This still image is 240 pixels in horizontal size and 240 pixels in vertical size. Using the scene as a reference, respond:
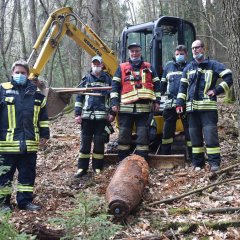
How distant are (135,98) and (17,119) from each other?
2.35 m

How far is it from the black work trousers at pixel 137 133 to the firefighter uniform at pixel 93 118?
0.36 m

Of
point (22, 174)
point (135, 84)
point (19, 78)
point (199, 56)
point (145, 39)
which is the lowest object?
point (22, 174)

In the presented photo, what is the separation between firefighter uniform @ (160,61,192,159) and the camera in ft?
26.0

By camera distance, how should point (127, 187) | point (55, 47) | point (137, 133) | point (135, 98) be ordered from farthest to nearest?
point (55, 47) < point (137, 133) < point (135, 98) < point (127, 187)

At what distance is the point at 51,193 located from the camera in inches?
257

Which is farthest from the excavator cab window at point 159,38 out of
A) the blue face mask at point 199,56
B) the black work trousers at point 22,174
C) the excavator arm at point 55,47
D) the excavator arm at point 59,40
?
the black work trousers at point 22,174

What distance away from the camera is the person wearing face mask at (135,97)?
7.32m

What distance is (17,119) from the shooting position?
5.78 meters

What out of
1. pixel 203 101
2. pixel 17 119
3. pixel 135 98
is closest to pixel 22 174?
pixel 17 119

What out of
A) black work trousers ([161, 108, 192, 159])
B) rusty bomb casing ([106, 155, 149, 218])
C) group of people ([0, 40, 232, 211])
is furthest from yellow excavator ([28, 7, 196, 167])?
rusty bomb casing ([106, 155, 149, 218])

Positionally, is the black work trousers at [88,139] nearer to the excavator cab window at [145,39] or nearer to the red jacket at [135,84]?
the red jacket at [135,84]

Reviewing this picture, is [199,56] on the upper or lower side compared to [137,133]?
upper

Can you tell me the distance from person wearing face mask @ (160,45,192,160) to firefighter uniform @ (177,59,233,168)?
0.66 metres

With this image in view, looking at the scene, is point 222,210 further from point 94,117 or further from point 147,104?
point 94,117
